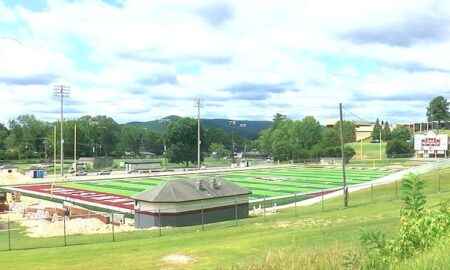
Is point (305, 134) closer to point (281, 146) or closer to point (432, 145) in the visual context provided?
point (281, 146)

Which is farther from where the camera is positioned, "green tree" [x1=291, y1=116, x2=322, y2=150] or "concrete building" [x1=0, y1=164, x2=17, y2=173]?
"green tree" [x1=291, y1=116, x2=322, y2=150]

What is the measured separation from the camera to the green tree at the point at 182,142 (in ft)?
445

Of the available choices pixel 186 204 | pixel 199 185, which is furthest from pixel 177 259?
pixel 199 185

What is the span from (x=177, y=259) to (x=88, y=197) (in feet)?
130

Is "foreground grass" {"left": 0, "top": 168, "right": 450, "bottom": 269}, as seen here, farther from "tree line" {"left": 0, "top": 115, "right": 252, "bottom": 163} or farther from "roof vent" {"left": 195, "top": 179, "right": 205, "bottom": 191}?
"tree line" {"left": 0, "top": 115, "right": 252, "bottom": 163}

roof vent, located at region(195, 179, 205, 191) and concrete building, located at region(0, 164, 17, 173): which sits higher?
roof vent, located at region(195, 179, 205, 191)

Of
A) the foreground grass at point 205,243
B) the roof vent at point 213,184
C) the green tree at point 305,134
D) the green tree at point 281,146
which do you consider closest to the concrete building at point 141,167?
the green tree at point 281,146

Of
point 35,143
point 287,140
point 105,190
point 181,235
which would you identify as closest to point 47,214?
point 181,235

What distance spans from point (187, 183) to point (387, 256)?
→ 30.3m

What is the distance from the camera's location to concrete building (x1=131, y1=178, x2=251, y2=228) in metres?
33.6

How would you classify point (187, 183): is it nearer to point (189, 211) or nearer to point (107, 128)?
point (189, 211)

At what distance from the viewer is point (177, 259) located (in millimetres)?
18344

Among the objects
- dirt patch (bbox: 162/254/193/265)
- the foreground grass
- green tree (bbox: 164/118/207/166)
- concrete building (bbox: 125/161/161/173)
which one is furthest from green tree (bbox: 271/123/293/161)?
dirt patch (bbox: 162/254/193/265)

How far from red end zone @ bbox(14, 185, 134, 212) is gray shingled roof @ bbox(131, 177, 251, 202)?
9.94 metres
